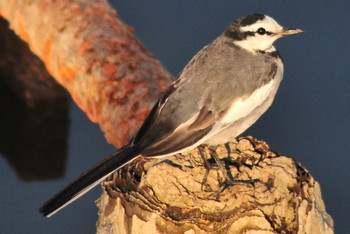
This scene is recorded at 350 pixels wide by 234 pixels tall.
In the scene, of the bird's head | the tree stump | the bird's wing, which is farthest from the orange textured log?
the bird's head

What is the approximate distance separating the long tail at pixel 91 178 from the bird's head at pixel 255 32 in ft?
3.99

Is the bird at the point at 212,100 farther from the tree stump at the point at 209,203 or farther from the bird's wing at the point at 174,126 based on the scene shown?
the tree stump at the point at 209,203

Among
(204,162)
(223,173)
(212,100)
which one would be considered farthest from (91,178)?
(212,100)

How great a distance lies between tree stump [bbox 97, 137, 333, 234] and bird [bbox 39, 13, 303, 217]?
405 mm

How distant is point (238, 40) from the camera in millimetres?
4621

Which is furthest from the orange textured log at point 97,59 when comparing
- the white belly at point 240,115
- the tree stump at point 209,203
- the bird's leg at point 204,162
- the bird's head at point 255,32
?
the bird's head at point 255,32

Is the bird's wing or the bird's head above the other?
the bird's head

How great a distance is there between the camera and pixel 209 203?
300cm

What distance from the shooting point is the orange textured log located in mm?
3213

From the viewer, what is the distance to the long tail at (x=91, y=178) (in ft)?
11.6

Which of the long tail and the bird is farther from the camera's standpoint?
the bird

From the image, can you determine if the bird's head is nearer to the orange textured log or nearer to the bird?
the bird

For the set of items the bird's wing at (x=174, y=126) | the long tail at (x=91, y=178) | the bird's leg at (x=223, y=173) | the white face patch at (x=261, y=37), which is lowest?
the long tail at (x=91, y=178)

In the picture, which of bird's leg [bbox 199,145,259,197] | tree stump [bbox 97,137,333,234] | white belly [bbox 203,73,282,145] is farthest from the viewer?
white belly [bbox 203,73,282,145]
